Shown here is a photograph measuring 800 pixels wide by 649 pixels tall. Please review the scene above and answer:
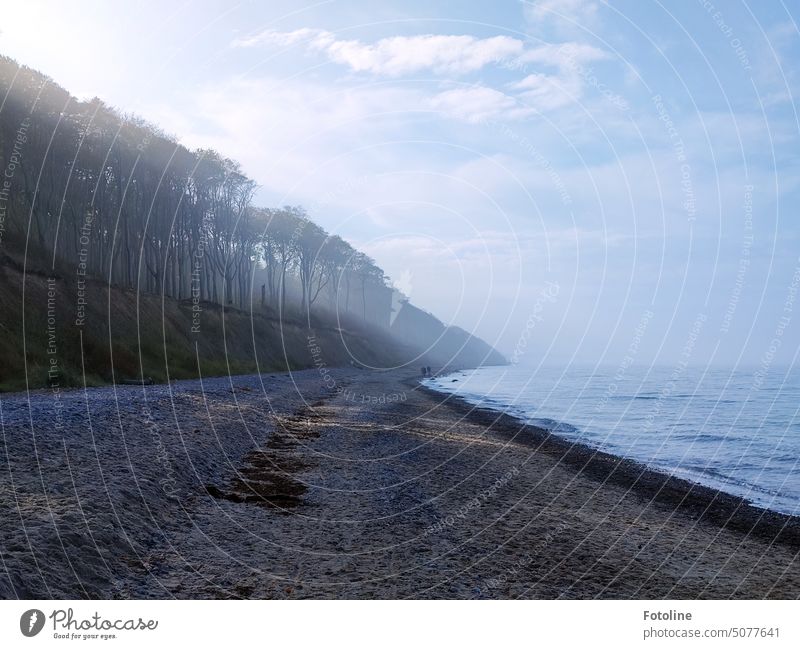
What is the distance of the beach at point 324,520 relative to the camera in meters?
9.40

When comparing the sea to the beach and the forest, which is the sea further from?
the forest

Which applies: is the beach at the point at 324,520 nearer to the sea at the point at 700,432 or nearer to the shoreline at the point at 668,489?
the shoreline at the point at 668,489

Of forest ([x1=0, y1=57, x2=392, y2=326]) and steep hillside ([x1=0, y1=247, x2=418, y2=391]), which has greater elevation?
forest ([x1=0, y1=57, x2=392, y2=326])

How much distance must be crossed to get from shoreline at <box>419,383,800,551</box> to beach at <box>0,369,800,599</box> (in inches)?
5.5

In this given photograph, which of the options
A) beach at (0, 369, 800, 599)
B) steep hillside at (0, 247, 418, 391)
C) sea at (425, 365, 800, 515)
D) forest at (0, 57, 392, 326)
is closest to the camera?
beach at (0, 369, 800, 599)

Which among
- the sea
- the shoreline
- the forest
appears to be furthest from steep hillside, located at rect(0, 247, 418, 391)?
the sea

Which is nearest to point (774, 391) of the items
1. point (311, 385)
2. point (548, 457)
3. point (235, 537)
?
point (311, 385)

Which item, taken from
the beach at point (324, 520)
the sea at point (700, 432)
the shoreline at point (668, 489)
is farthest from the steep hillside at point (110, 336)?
the sea at point (700, 432)

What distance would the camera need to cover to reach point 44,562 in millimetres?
8398

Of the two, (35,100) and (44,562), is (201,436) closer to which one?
(44,562)

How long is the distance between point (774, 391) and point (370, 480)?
92.4m

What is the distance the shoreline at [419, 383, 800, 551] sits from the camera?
1800 cm

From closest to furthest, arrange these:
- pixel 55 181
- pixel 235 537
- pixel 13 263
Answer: pixel 235 537, pixel 13 263, pixel 55 181

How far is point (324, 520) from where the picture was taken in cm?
1315
